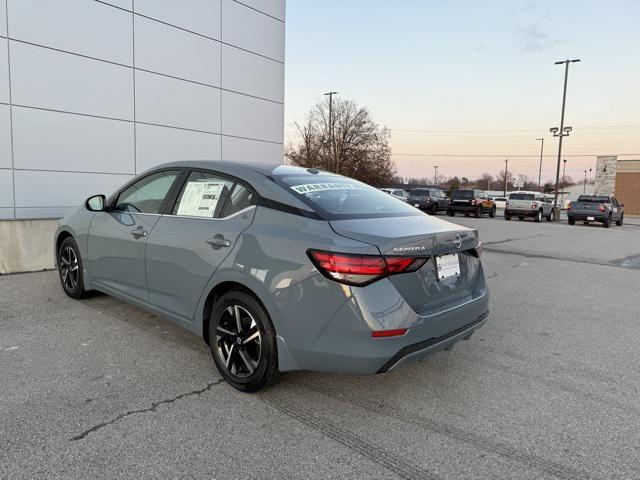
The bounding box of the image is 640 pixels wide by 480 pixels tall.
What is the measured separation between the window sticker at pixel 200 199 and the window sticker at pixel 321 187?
2.12ft

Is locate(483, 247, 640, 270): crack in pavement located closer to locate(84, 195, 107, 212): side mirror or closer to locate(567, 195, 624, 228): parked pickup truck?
locate(84, 195, 107, 212): side mirror

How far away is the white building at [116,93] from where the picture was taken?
810 cm

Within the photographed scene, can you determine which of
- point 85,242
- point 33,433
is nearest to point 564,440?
point 33,433

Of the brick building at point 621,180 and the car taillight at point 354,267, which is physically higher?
the brick building at point 621,180

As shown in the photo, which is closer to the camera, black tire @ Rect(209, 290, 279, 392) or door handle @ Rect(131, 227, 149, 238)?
black tire @ Rect(209, 290, 279, 392)

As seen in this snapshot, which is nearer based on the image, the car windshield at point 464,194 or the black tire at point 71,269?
the black tire at point 71,269

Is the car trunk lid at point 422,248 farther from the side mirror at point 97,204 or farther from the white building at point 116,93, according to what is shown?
the white building at point 116,93

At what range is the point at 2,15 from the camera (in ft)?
25.5

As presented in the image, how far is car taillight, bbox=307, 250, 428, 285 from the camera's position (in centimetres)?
271

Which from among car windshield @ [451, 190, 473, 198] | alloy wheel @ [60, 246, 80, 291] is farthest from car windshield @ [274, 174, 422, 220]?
car windshield @ [451, 190, 473, 198]

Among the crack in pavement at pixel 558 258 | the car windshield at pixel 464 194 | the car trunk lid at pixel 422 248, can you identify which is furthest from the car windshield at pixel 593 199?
the car trunk lid at pixel 422 248

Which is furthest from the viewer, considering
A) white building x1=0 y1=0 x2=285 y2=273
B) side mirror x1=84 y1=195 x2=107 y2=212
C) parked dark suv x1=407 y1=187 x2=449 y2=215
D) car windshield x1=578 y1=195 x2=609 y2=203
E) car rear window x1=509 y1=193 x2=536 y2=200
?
parked dark suv x1=407 y1=187 x2=449 y2=215

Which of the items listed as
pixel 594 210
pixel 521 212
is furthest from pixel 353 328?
pixel 594 210

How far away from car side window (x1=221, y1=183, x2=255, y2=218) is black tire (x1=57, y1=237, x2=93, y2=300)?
2553 mm
